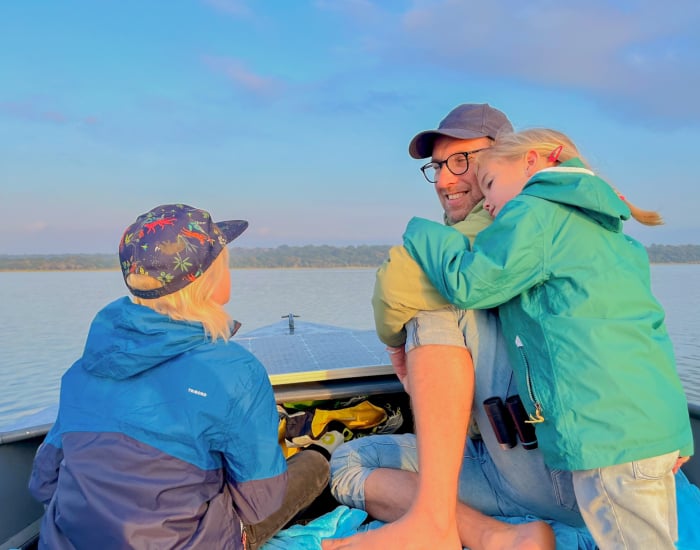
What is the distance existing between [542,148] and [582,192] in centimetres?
33

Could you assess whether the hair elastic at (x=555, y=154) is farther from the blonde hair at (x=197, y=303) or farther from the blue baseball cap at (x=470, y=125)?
the blonde hair at (x=197, y=303)

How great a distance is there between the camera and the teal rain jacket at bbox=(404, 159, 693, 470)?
4.42 ft

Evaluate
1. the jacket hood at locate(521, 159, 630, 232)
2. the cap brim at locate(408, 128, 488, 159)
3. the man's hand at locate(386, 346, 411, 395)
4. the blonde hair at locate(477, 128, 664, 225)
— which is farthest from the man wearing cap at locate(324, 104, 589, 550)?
the cap brim at locate(408, 128, 488, 159)

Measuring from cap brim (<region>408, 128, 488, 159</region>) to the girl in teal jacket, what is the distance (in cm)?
85

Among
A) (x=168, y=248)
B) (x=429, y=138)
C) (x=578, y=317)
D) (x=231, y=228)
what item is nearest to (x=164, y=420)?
(x=168, y=248)

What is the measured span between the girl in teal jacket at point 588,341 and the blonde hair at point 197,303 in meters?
0.63

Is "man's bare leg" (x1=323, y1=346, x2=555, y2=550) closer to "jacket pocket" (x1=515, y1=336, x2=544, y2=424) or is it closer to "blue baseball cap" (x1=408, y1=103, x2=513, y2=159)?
"jacket pocket" (x1=515, y1=336, x2=544, y2=424)

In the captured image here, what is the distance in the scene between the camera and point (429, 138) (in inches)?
99.3

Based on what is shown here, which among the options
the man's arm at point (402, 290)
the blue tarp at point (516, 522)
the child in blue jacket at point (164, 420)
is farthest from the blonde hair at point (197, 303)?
the blue tarp at point (516, 522)

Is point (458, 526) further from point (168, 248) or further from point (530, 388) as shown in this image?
point (168, 248)

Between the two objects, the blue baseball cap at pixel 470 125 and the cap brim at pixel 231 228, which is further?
the blue baseball cap at pixel 470 125

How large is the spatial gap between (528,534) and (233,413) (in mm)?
934

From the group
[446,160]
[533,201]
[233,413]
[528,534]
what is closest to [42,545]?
[233,413]

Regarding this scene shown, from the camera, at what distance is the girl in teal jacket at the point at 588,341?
1.35 metres
